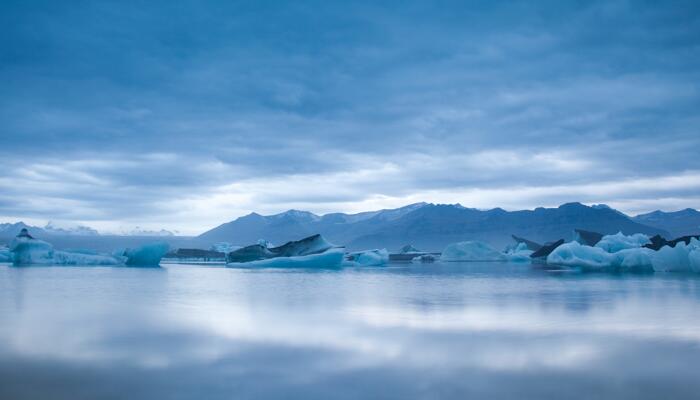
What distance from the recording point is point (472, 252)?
160ft

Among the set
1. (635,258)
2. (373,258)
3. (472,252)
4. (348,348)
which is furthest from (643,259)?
(348,348)

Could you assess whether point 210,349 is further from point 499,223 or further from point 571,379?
point 499,223

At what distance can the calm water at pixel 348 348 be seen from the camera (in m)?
4.74

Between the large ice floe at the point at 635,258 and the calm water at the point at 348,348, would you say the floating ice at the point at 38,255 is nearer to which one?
the calm water at the point at 348,348

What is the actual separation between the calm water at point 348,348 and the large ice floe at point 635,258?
14.9 metres

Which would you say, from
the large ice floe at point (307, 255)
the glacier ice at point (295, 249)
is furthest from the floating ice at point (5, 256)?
the large ice floe at point (307, 255)

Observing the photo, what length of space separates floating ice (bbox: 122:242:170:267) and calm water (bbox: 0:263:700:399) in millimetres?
20778

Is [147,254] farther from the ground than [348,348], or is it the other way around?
[147,254]

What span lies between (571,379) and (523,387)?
1.97ft

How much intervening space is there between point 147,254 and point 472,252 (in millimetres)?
27071

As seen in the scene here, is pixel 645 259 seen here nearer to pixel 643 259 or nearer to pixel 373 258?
pixel 643 259

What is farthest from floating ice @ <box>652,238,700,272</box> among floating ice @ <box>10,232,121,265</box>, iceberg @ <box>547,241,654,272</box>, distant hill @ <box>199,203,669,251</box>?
distant hill @ <box>199,203,669,251</box>

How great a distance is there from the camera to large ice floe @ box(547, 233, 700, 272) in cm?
2508

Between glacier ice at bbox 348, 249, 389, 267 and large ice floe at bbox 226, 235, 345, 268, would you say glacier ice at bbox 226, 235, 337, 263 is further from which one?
glacier ice at bbox 348, 249, 389, 267
